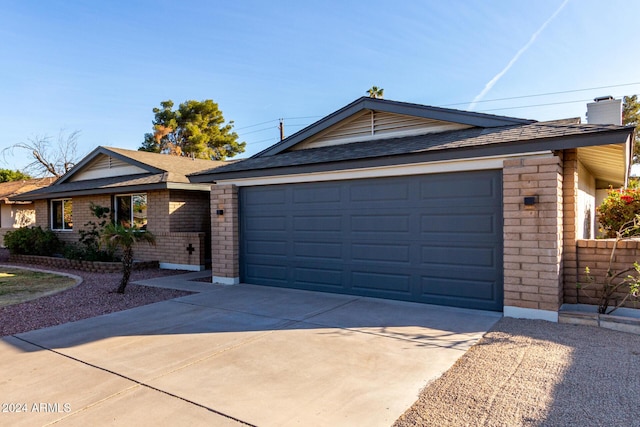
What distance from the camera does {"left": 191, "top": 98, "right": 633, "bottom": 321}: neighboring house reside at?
5965 millimetres

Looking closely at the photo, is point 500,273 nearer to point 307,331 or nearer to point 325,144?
point 307,331

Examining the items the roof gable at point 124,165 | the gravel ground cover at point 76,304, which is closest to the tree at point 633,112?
the roof gable at point 124,165

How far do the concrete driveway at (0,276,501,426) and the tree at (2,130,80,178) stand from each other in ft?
96.4

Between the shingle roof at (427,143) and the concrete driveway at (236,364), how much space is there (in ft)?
8.71

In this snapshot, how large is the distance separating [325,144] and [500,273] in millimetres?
4759

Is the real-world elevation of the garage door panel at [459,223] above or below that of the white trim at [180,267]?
above

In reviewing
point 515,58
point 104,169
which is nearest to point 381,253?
point 104,169

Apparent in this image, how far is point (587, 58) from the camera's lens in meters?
15.2

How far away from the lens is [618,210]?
10.2m

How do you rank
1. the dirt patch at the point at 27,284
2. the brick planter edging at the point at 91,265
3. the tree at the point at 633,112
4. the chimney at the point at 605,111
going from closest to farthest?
the dirt patch at the point at 27,284 < the chimney at the point at 605,111 < the brick planter edging at the point at 91,265 < the tree at the point at 633,112

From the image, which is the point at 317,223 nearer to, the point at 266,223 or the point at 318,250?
the point at 318,250

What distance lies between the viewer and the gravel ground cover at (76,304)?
20.8 ft

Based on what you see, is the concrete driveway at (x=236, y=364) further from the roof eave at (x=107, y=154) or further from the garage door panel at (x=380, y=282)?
the roof eave at (x=107, y=154)

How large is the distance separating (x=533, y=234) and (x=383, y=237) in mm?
2465
